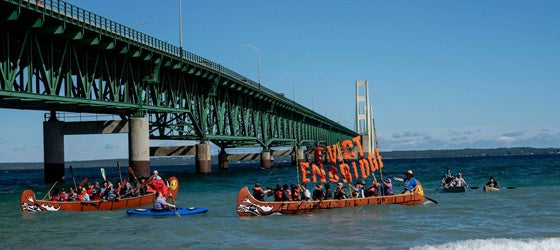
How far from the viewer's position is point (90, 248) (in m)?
22.8

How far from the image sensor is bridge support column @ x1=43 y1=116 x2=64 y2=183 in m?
59.6

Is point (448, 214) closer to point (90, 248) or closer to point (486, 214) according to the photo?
point (486, 214)

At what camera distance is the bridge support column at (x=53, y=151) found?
196ft

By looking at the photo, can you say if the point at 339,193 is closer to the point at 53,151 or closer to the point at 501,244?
the point at 501,244

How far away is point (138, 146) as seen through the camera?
56.5 meters

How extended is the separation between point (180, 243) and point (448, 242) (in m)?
9.75

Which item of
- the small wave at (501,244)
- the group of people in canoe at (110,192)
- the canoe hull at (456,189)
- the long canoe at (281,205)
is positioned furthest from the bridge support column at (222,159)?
the small wave at (501,244)

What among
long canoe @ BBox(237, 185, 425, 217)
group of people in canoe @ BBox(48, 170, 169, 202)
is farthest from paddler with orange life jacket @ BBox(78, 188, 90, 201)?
long canoe @ BBox(237, 185, 425, 217)

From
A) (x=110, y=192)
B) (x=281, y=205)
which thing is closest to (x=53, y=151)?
(x=110, y=192)

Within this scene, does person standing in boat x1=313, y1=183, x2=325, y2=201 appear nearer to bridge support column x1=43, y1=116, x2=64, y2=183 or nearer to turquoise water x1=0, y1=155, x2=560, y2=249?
turquoise water x1=0, y1=155, x2=560, y2=249

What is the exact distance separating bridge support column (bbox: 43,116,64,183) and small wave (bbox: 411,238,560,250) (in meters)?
46.0

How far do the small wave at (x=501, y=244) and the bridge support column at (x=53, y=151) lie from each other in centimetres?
4603

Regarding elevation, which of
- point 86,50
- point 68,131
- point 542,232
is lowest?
point 542,232

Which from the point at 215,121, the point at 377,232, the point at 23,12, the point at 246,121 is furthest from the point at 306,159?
the point at 377,232
